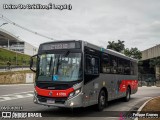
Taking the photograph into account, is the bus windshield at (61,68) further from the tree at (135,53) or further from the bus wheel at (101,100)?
the tree at (135,53)

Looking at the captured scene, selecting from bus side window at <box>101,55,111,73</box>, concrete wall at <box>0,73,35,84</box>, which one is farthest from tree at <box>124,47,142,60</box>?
bus side window at <box>101,55,111,73</box>

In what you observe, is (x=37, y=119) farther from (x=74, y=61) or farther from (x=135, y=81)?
(x=135, y=81)

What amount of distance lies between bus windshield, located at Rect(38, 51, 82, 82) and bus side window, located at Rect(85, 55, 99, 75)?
1.95ft

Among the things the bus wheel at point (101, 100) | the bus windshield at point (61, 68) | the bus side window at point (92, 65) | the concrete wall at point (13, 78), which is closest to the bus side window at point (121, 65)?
the bus wheel at point (101, 100)

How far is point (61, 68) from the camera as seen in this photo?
12.3 metres

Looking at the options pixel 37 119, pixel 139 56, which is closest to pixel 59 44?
pixel 37 119

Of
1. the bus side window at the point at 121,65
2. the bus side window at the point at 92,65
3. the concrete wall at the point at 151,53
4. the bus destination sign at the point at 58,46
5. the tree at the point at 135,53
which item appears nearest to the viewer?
the bus destination sign at the point at 58,46

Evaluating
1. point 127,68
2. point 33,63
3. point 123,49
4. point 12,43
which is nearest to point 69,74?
point 33,63

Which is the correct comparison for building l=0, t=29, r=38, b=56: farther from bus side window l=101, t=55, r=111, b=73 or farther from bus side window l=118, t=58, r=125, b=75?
bus side window l=101, t=55, r=111, b=73

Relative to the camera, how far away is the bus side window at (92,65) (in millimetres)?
12915

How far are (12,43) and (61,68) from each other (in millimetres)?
127444

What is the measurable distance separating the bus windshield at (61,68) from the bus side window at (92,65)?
0.60 metres

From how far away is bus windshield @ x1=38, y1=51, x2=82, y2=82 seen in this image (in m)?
12.2

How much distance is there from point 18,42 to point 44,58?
127m
